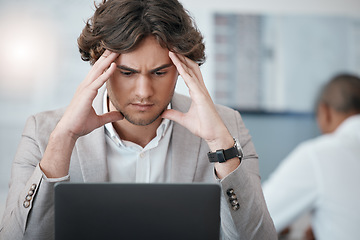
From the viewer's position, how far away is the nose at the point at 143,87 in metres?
1.51

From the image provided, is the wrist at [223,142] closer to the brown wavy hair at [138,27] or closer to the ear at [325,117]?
the brown wavy hair at [138,27]

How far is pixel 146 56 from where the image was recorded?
4.99 ft

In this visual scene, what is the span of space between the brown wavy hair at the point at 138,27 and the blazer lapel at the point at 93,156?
33 centimetres

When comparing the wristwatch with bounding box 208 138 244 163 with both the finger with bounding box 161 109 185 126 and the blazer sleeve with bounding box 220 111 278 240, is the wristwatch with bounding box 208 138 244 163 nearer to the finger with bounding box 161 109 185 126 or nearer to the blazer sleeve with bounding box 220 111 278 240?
the blazer sleeve with bounding box 220 111 278 240

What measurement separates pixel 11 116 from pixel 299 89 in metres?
2.15

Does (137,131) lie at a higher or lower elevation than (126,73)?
lower

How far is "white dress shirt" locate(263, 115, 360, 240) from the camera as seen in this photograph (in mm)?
2068

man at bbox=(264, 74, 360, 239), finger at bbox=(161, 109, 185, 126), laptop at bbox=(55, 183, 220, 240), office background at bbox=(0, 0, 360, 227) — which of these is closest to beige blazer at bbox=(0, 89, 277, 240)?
finger at bbox=(161, 109, 185, 126)

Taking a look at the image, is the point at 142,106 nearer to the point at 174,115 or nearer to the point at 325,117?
the point at 174,115

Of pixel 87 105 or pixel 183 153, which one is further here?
pixel 183 153

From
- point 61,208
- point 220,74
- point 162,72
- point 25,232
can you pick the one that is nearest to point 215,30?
point 220,74

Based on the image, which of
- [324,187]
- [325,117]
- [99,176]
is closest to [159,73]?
[99,176]

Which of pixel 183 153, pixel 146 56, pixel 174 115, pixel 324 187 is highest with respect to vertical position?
pixel 146 56

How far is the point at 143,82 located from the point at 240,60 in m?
1.86
